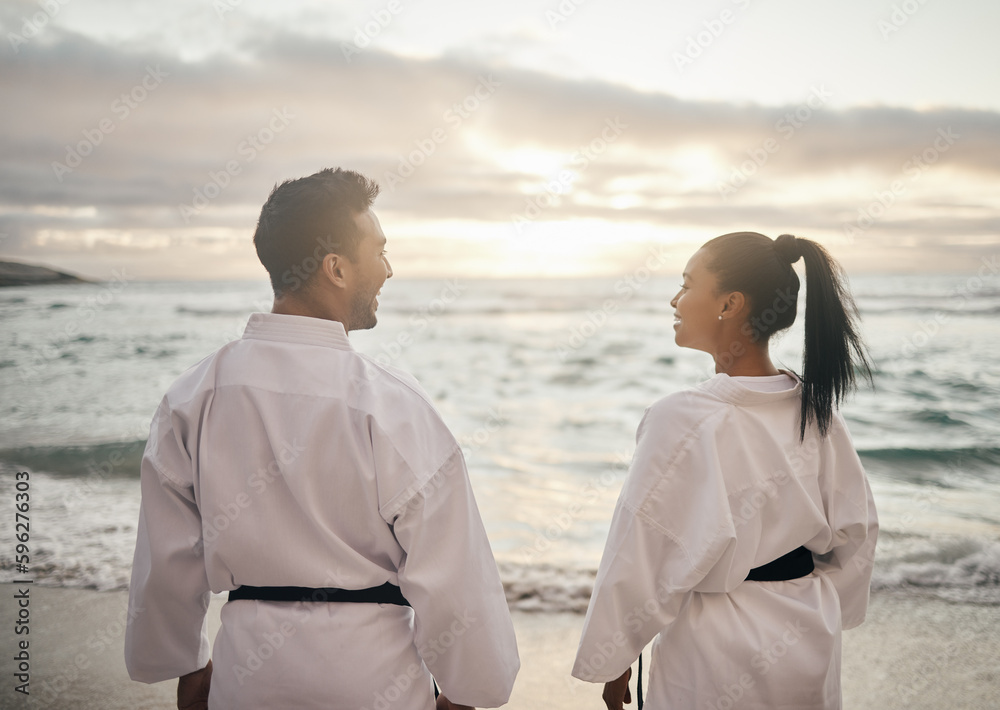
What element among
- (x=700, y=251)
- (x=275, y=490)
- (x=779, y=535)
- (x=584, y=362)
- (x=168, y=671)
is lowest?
(x=584, y=362)

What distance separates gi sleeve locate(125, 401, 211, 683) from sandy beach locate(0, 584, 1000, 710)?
1463mm

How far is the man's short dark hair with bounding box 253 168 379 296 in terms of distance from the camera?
153 centimetres

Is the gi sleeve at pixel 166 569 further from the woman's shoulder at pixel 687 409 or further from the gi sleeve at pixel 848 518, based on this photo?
the gi sleeve at pixel 848 518

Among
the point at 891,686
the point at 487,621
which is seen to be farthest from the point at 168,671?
the point at 891,686

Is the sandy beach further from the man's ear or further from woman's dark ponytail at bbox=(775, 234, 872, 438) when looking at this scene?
the man's ear

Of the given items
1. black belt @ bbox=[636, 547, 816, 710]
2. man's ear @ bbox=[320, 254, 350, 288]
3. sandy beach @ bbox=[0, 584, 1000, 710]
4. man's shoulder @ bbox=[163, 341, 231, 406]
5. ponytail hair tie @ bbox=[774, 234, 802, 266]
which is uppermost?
ponytail hair tie @ bbox=[774, 234, 802, 266]

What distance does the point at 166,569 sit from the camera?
1617 mm

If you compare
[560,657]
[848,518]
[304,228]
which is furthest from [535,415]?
[304,228]

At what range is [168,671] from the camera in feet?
5.63

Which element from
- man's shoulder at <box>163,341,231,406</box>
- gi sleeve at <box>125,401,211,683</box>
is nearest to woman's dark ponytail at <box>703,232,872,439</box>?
man's shoulder at <box>163,341,231,406</box>

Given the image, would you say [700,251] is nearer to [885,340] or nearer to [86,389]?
[86,389]

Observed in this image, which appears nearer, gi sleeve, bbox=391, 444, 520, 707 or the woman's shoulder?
gi sleeve, bbox=391, 444, 520, 707

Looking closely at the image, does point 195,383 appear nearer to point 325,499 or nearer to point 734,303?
point 325,499

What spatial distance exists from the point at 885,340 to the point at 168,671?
56.8 feet
